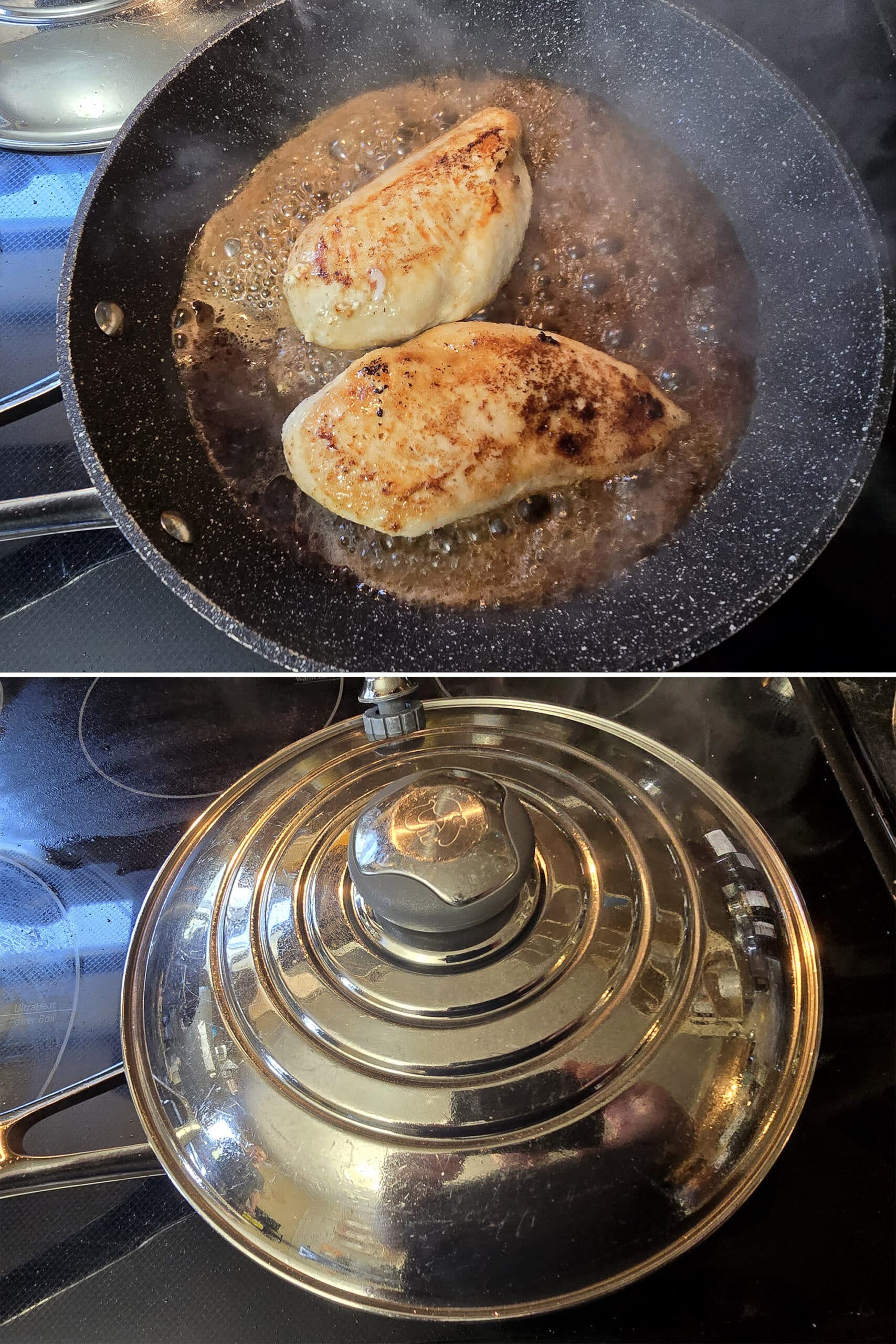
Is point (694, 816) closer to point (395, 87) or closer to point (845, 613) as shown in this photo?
point (845, 613)

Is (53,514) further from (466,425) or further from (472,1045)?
(472,1045)

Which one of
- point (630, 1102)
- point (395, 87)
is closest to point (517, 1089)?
point (630, 1102)

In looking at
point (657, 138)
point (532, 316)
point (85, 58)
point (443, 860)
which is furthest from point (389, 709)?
point (85, 58)

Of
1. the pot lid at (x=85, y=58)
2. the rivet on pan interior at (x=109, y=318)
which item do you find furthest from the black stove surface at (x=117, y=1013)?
the pot lid at (x=85, y=58)

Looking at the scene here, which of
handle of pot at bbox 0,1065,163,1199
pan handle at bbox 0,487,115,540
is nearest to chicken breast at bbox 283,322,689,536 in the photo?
pan handle at bbox 0,487,115,540

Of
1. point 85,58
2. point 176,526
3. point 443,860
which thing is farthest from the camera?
point 85,58

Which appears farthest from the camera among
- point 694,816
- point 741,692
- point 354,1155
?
point 741,692

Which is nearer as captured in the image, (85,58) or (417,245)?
(417,245)
